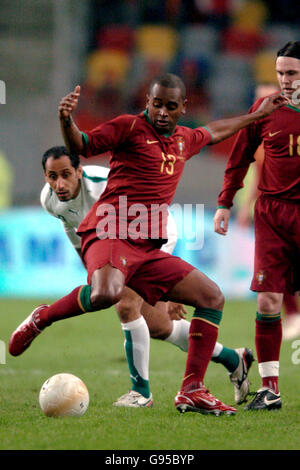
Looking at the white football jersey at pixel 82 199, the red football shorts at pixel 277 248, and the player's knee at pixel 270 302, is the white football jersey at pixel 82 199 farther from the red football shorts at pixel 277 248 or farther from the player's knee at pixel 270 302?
the player's knee at pixel 270 302

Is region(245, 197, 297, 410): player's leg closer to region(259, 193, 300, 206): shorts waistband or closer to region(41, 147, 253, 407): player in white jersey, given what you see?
region(259, 193, 300, 206): shorts waistband

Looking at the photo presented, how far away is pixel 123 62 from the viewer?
16.4m

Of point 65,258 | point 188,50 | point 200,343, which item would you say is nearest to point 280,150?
point 200,343

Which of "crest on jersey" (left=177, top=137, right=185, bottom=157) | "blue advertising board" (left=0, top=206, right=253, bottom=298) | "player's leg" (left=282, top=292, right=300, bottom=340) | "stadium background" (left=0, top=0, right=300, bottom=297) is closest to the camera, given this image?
"crest on jersey" (left=177, top=137, right=185, bottom=157)

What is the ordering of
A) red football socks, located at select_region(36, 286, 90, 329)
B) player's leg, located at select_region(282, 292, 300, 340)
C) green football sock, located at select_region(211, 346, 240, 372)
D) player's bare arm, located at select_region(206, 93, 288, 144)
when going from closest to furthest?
red football socks, located at select_region(36, 286, 90, 329)
player's bare arm, located at select_region(206, 93, 288, 144)
green football sock, located at select_region(211, 346, 240, 372)
player's leg, located at select_region(282, 292, 300, 340)

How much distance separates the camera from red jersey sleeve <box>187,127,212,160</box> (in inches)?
189

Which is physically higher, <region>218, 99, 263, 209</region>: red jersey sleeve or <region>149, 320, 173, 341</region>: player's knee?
<region>218, 99, 263, 209</region>: red jersey sleeve

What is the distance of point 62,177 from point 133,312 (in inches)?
41.2

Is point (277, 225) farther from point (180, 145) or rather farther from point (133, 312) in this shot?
point (133, 312)

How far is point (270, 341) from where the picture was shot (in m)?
4.84

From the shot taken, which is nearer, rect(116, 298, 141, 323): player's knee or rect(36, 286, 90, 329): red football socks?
rect(36, 286, 90, 329): red football socks

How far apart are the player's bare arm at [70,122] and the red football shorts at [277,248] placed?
1335mm

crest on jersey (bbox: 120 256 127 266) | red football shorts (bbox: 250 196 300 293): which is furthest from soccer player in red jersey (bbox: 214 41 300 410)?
crest on jersey (bbox: 120 256 127 266)
